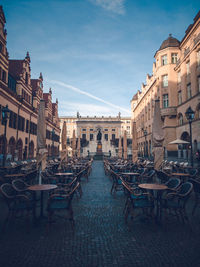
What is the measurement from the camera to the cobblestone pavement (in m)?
3.31

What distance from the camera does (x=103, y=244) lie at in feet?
12.8

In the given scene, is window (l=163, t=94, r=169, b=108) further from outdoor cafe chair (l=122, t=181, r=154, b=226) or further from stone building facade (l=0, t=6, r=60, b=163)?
outdoor cafe chair (l=122, t=181, r=154, b=226)

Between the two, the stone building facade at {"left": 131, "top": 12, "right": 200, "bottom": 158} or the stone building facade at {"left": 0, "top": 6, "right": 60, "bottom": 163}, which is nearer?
the stone building facade at {"left": 0, "top": 6, "right": 60, "bottom": 163}

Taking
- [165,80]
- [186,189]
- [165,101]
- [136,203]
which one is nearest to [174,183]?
[186,189]

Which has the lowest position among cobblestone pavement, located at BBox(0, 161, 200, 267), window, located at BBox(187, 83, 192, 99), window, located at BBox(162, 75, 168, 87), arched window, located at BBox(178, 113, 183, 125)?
cobblestone pavement, located at BBox(0, 161, 200, 267)

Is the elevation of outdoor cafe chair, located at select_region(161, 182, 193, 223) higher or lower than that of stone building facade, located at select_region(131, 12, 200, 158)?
lower

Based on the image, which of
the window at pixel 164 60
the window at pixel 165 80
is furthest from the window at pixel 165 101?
the window at pixel 164 60

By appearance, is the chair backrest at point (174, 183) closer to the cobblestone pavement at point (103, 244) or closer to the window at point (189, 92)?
the cobblestone pavement at point (103, 244)

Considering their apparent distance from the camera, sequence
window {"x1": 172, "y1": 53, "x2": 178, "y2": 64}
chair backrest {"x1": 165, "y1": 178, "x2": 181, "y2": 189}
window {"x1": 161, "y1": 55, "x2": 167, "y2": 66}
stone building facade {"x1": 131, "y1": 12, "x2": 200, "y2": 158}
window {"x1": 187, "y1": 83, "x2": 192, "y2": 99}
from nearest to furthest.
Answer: chair backrest {"x1": 165, "y1": 178, "x2": 181, "y2": 189}, stone building facade {"x1": 131, "y1": 12, "x2": 200, "y2": 158}, window {"x1": 187, "y1": 83, "x2": 192, "y2": 99}, window {"x1": 172, "y1": 53, "x2": 178, "y2": 64}, window {"x1": 161, "y1": 55, "x2": 167, "y2": 66}

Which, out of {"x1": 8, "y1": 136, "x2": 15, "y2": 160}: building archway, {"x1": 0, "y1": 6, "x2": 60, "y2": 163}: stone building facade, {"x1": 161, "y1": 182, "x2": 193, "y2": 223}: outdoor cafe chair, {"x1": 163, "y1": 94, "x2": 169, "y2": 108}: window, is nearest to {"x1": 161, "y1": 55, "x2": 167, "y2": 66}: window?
{"x1": 163, "y1": 94, "x2": 169, "y2": 108}: window

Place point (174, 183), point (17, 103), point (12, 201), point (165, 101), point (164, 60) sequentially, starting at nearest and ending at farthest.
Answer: point (12, 201) < point (174, 183) < point (17, 103) < point (165, 101) < point (164, 60)

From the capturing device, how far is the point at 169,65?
100 ft

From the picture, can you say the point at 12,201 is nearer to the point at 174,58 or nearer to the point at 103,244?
the point at 103,244

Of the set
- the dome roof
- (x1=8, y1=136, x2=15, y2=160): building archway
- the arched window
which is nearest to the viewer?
(x1=8, y1=136, x2=15, y2=160): building archway
